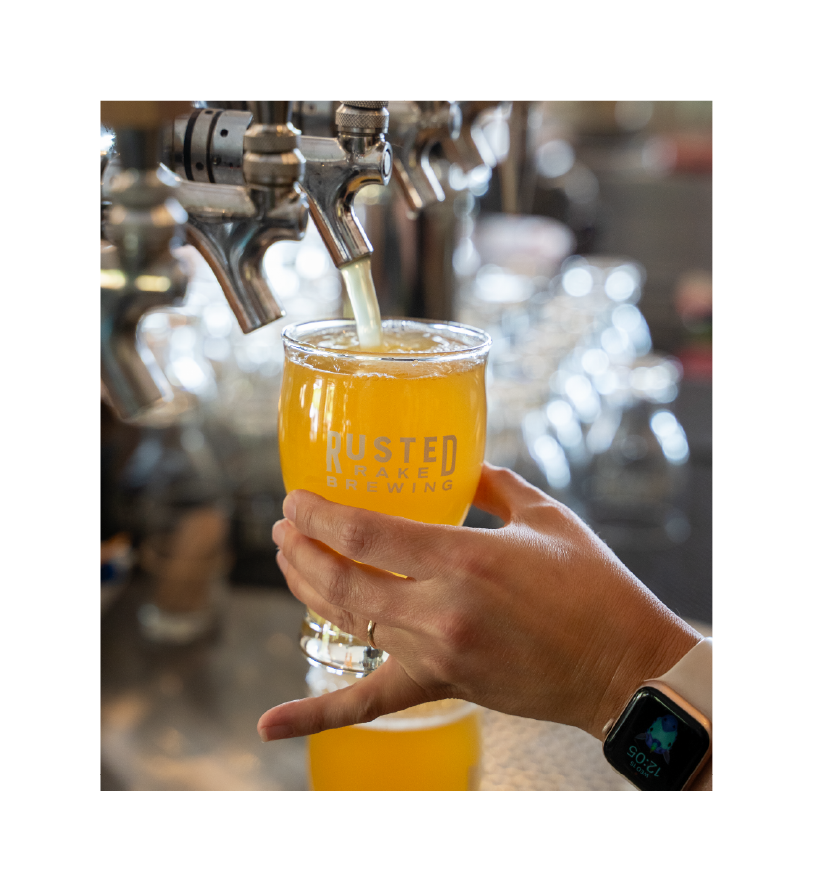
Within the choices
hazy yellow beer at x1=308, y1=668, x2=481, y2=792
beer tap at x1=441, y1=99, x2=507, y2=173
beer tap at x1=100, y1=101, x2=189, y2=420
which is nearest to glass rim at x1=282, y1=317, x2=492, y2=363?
beer tap at x1=100, y1=101, x2=189, y2=420

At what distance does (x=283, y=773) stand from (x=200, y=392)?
2.97 ft

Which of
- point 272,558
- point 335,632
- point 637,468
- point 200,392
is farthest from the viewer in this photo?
point 637,468

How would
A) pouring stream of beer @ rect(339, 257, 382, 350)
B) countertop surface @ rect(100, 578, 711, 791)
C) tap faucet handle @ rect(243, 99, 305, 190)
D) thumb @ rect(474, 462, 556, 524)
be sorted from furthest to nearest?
countertop surface @ rect(100, 578, 711, 791) < thumb @ rect(474, 462, 556, 524) < pouring stream of beer @ rect(339, 257, 382, 350) < tap faucet handle @ rect(243, 99, 305, 190)

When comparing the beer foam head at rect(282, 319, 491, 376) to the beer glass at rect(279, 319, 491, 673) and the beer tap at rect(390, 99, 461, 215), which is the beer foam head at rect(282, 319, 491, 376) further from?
the beer tap at rect(390, 99, 461, 215)

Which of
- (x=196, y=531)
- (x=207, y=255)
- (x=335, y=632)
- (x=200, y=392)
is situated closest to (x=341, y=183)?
(x=207, y=255)

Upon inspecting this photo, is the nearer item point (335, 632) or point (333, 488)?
point (333, 488)

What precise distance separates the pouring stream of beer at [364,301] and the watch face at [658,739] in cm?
41

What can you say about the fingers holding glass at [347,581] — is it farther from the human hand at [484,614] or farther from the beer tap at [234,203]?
the beer tap at [234,203]

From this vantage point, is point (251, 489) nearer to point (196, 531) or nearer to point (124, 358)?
point (196, 531)

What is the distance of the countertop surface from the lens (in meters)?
1.12

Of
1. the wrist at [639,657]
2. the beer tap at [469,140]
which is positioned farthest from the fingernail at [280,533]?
the beer tap at [469,140]

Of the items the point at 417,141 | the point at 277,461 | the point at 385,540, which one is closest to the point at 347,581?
the point at 385,540

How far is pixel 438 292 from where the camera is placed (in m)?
1.60

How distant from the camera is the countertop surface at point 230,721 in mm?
1116
